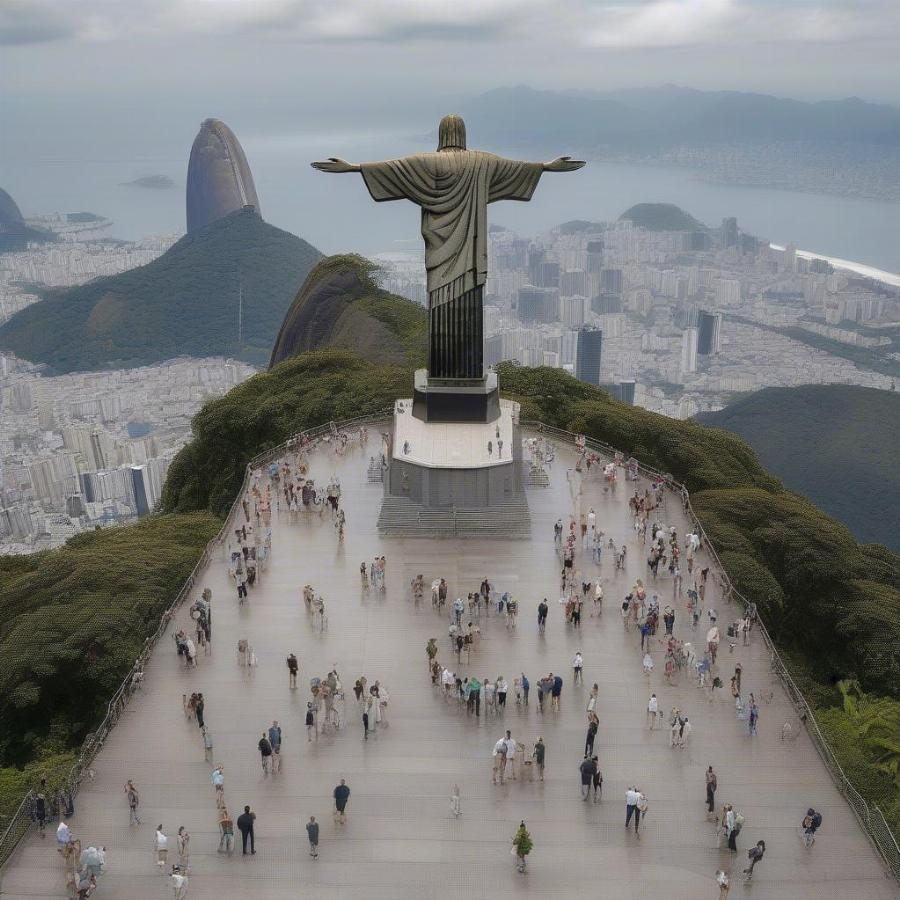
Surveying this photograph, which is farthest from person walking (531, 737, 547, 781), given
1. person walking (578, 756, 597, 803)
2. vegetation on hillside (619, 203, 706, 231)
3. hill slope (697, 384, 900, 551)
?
vegetation on hillside (619, 203, 706, 231)

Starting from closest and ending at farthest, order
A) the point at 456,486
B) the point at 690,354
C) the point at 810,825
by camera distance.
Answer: the point at 810,825 < the point at 456,486 < the point at 690,354

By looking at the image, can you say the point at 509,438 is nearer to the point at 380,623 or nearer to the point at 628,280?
the point at 380,623

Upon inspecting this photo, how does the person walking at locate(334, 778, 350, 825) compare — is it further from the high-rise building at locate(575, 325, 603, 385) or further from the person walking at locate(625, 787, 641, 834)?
the high-rise building at locate(575, 325, 603, 385)

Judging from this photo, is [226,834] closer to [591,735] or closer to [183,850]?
[183,850]

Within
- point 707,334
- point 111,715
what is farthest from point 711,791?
point 707,334

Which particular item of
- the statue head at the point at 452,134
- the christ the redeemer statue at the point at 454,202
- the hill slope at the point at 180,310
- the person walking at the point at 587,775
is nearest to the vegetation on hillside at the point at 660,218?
the hill slope at the point at 180,310

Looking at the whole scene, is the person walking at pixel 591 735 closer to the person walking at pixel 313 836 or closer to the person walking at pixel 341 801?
the person walking at pixel 341 801
